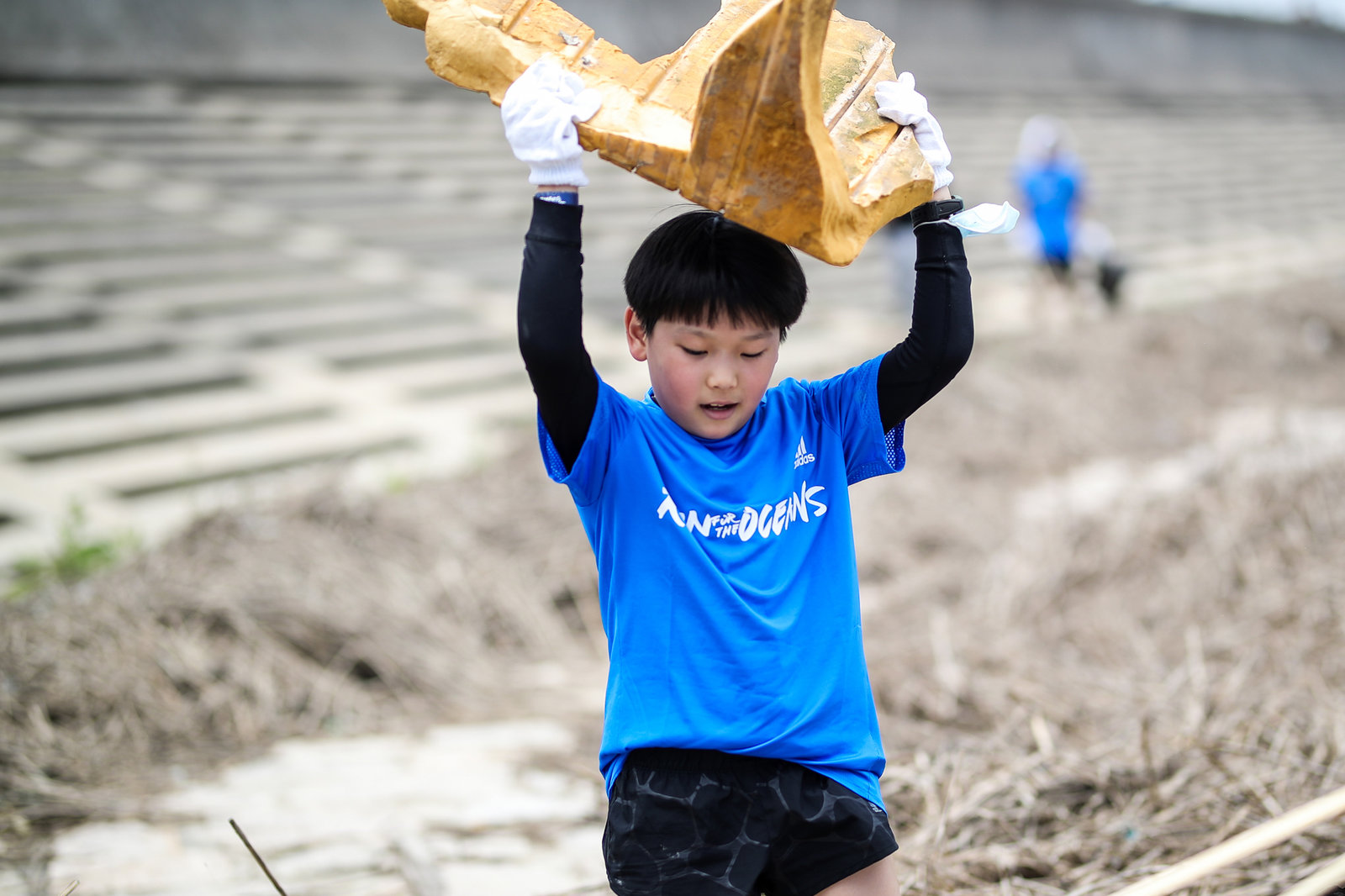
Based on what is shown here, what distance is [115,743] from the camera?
10.2ft

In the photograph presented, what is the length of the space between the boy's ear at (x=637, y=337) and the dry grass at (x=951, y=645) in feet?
4.18

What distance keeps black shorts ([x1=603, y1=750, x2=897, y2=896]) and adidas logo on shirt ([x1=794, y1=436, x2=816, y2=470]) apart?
0.43 metres

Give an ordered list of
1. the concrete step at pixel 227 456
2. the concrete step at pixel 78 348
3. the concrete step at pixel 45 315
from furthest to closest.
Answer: the concrete step at pixel 45 315
the concrete step at pixel 78 348
the concrete step at pixel 227 456

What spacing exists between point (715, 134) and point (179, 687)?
9.23ft

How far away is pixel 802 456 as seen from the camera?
5.21ft

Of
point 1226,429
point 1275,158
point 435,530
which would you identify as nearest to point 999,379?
point 1226,429

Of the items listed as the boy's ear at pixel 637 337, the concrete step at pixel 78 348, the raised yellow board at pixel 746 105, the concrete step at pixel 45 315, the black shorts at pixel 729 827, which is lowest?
the black shorts at pixel 729 827

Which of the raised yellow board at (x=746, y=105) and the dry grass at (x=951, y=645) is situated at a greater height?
the raised yellow board at (x=746, y=105)

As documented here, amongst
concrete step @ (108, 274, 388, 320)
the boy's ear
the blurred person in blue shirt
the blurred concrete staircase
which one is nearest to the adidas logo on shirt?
the boy's ear

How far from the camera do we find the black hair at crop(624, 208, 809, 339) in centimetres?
145

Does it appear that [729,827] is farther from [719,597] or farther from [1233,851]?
[1233,851]

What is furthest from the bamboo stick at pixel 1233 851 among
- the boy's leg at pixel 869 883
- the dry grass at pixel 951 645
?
the boy's leg at pixel 869 883

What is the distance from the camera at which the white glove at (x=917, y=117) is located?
1.51 m

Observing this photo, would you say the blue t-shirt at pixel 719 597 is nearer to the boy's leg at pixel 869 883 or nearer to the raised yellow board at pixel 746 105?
the boy's leg at pixel 869 883
